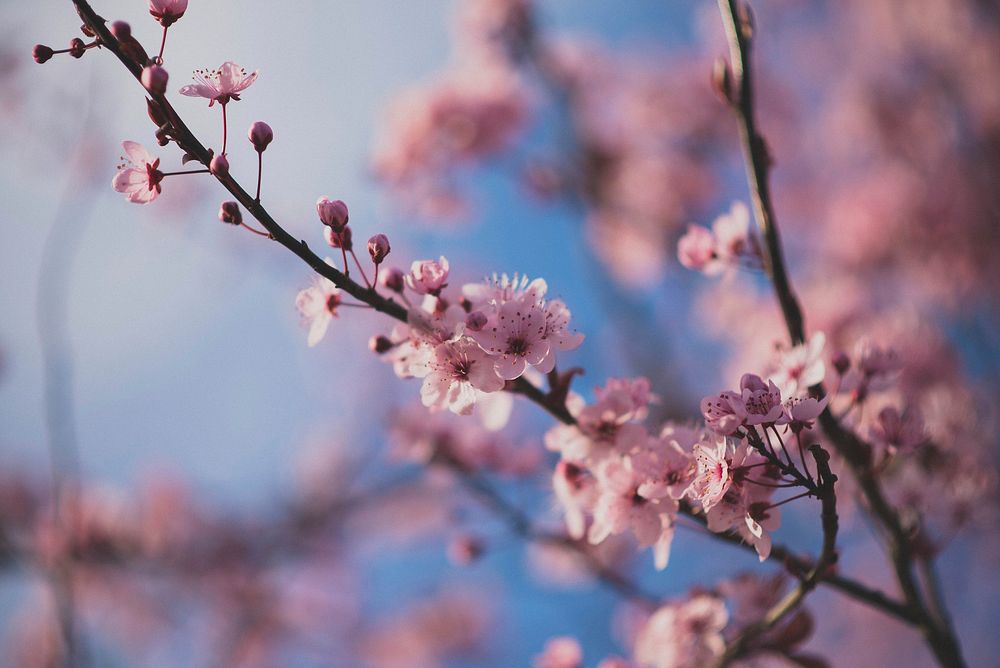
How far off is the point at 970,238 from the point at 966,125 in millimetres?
728

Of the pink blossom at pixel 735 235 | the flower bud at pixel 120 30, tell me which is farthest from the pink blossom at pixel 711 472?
the flower bud at pixel 120 30

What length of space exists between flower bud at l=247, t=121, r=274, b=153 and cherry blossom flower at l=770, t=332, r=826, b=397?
3.02 ft

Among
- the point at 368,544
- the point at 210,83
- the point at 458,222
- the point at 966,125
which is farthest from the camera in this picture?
the point at 368,544

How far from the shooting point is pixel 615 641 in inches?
141

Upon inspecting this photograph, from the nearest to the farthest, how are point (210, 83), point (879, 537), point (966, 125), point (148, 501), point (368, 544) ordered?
point (210, 83)
point (879, 537)
point (966, 125)
point (148, 501)
point (368, 544)

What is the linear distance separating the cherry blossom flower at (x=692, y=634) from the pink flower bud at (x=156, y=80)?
1.32 metres

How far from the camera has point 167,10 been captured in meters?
0.98

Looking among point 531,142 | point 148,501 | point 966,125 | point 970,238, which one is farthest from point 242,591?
point 966,125

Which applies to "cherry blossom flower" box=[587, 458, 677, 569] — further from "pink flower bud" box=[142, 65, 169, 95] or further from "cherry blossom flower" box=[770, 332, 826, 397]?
"pink flower bud" box=[142, 65, 169, 95]

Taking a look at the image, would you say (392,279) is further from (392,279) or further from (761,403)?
(761,403)

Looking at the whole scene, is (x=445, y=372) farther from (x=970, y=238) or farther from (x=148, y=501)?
(x=148, y=501)

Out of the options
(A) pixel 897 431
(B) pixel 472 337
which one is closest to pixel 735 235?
(A) pixel 897 431

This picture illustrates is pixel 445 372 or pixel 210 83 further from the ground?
pixel 210 83

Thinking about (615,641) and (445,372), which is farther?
(615,641)
